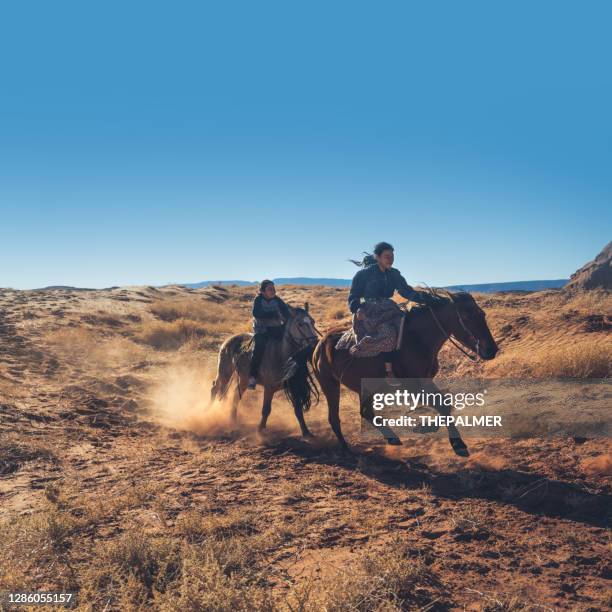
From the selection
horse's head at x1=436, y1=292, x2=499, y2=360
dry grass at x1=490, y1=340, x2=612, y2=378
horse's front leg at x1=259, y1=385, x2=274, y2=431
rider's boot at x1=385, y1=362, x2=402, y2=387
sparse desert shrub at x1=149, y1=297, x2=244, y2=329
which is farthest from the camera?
sparse desert shrub at x1=149, y1=297, x2=244, y2=329

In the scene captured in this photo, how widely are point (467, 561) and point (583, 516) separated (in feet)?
5.33

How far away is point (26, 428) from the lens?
8.86 metres

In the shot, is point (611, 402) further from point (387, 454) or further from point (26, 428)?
point (26, 428)

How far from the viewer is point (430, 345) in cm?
686

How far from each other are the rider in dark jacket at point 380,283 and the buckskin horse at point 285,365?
5.23 feet

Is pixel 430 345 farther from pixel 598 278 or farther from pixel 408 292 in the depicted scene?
pixel 598 278

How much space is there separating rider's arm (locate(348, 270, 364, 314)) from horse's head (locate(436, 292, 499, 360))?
145cm

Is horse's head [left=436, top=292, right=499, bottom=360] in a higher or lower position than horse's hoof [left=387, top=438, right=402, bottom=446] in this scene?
higher

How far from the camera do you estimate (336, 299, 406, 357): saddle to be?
690cm

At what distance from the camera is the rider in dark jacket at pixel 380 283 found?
7121 millimetres

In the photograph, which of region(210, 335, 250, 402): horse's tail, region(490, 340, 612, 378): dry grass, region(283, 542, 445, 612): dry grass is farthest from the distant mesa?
region(283, 542, 445, 612): dry grass

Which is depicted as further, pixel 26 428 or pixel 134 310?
pixel 134 310

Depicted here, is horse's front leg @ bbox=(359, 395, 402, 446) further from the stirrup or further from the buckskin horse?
the buckskin horse

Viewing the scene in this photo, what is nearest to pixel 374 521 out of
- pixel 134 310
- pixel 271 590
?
pixel 271 590
